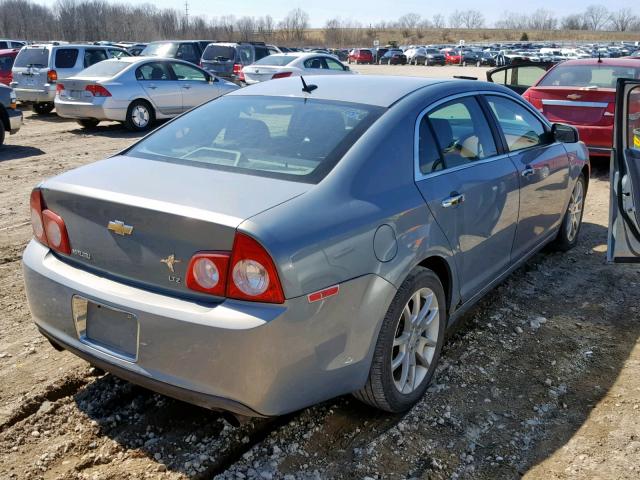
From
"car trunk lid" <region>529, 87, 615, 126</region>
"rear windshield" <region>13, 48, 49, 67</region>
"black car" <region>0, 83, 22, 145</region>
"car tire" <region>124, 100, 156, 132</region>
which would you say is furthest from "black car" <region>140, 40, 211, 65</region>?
"car trunk lid" <region>529, 87, 615, 126</region>

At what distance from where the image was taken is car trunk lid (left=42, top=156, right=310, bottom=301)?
2520 mm

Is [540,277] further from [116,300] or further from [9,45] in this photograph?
[9,45]

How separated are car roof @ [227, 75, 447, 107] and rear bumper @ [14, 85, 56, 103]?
12400mm

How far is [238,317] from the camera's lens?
2404 millimetres

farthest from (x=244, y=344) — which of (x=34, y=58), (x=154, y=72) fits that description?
(x=34, y=58)

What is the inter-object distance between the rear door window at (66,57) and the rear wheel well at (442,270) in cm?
1404

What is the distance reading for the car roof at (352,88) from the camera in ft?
11.4

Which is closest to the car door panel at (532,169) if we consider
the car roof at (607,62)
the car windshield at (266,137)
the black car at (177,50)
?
the car windshield at (266,137)

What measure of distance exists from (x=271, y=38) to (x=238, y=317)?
11684 cm

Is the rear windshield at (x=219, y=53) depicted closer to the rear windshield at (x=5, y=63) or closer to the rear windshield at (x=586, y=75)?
the rear windshield at (x=5, y=63)

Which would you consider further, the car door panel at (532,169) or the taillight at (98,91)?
the taillight at (98,91)

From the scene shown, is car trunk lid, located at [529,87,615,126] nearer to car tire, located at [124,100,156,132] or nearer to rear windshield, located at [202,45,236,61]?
car tire, located at [124,100,156,132]

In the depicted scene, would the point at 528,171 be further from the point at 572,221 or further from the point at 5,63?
the point at 5,63

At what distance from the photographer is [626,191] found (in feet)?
13.5
